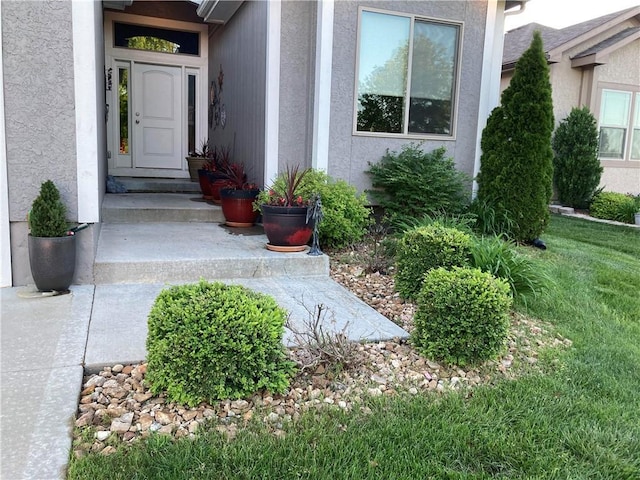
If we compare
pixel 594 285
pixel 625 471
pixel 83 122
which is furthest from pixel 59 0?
pixel 594 285

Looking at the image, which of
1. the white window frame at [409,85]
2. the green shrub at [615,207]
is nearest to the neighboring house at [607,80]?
the green shrub at [615,207]

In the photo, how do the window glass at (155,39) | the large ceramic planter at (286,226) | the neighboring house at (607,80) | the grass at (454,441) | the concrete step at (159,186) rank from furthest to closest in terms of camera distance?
the neighboring house at (607,80), the window glass at (155,39), the concrete step at (159,186), the large ceramic planter at (286,226), the grass at (454,441)

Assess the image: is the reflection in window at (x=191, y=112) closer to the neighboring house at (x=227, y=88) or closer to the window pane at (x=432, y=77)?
the neighboring house at (x=227, y=88)

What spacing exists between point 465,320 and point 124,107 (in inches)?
332

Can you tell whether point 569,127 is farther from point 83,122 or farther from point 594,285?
point 83,122

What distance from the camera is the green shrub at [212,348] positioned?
229 centimetres

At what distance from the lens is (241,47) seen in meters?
7.37

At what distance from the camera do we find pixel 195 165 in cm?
890

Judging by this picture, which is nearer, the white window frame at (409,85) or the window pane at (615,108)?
the white window frame at (409,85)

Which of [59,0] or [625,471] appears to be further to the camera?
[59,0]

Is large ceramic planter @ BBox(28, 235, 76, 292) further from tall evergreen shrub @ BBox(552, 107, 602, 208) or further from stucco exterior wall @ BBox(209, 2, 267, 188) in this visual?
tall evergreen shrub @ BBox(552, 107, 602, 208)

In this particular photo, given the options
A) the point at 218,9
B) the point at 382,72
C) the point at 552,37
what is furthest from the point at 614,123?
the point at 218,9

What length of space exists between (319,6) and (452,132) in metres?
2.36

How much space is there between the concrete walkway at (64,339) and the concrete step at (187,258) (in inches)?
4.1
